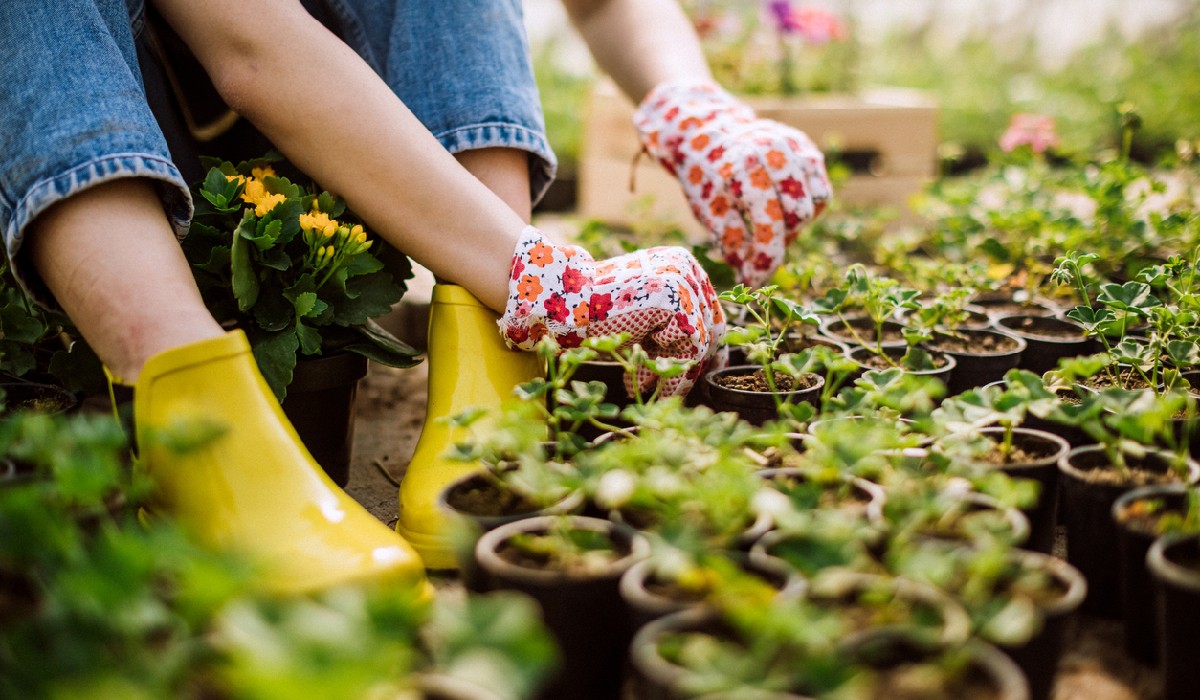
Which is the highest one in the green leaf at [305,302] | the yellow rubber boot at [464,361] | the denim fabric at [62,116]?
the denim fabric at [62,116]

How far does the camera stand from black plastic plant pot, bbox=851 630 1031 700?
2.12ft

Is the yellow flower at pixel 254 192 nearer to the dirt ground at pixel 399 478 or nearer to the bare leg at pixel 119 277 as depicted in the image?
the bare leg at pixel 119 277

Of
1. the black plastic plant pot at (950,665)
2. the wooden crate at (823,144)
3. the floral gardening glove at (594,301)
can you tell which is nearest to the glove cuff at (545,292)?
the floral gardening glove at (594,301)

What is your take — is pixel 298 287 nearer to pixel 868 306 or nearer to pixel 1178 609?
pixel 868 306

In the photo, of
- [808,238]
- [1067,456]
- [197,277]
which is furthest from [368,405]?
[1067,456]

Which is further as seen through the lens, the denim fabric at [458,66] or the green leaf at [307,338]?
the denim fabric at [458,66]

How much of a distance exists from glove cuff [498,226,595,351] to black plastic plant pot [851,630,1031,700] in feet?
1.98

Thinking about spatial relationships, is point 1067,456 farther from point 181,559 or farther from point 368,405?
point 368,405

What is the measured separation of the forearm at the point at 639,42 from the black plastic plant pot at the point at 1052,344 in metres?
0.65

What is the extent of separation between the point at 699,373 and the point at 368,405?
664mm

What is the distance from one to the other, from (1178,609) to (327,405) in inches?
36.4

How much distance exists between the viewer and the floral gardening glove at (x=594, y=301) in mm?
1198

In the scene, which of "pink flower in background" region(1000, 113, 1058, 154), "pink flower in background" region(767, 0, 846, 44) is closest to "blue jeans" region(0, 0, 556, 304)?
"pink flower in background" region(1000, 113, 1058, 154)

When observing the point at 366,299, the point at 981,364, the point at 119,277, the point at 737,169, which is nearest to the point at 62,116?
the point at 119,277
